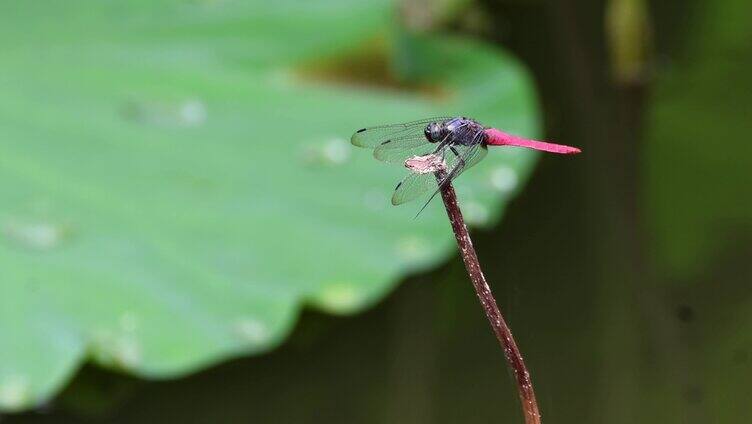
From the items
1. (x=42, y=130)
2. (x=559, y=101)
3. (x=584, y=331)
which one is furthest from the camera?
(x=559, y=101)

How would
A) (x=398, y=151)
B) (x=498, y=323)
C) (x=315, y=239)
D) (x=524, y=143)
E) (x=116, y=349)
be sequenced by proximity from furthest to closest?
1. (x=315, y=239)
2. (x=116, y=349)
3. (x=398, y=151)
4. (x=524, y=143)
5. (x=498, y=323)

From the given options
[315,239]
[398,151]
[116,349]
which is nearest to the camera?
[398,151]

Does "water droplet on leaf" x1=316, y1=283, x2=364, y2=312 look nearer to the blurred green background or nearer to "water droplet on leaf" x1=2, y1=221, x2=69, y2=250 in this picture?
the blurred green background

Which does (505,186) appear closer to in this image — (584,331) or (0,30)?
(584,331)

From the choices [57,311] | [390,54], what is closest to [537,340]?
[390,54]

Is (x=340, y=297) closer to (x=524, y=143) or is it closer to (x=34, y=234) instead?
(x=34, y=234)

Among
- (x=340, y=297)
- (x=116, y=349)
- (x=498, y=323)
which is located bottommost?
(x=116, y=349)

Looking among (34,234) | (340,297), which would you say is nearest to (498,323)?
(340,297)
